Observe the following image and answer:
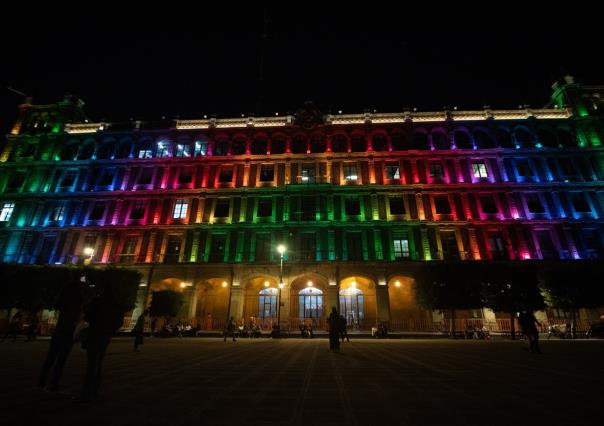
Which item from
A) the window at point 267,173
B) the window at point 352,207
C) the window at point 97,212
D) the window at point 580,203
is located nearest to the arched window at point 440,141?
the window at point 352,207

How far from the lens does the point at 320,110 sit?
111 feet

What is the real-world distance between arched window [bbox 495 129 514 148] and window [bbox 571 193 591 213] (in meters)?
7.29

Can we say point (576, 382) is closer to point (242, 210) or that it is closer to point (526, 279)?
point (526, 279)

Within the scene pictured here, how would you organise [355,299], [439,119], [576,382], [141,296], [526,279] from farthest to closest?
1. [439,119]
2. [355,299]
3. [141,296]
4. [526,279]
5. [576,382]

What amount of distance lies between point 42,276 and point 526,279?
35.7 m

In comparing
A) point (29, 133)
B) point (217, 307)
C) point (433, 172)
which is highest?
point (29, 133)

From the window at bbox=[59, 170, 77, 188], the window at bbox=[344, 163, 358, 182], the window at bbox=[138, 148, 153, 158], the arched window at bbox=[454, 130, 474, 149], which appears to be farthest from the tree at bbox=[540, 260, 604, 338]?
the window at bbox=[59, 170, 77, 188]

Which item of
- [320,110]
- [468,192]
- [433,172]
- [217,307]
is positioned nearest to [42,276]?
[217,307]

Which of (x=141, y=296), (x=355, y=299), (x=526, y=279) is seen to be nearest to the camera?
(x=526, y=279)

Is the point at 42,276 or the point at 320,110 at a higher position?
the point at 320,110

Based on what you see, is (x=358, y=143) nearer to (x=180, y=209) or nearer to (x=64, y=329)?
(x=180, y=209)

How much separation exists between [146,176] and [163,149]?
12.0 feet

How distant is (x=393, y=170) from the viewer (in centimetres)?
3075

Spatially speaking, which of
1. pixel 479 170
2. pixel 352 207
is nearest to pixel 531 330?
pixel 352 207
